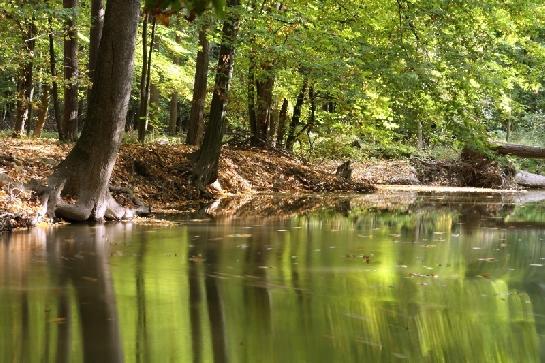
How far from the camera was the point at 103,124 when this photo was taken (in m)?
9.82

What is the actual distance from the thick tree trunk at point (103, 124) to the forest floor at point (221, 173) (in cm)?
45

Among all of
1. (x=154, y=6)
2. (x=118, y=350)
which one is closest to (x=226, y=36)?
(x=118, y=350)

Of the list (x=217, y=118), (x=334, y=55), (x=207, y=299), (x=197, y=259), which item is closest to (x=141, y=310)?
(x=207, y=299)

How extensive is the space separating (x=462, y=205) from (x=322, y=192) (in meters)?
4.40

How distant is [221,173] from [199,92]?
329cm

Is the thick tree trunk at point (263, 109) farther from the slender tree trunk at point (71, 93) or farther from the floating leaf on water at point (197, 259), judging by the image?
the floating leaf on water at point (197, 259)

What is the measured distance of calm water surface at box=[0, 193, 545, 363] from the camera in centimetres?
382

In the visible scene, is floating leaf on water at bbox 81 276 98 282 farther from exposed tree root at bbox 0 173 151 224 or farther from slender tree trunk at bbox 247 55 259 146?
slender tree trunk at bbox 247 55 259 146

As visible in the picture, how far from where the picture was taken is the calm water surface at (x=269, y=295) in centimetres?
382

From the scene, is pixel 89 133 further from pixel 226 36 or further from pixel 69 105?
pixel 69 105

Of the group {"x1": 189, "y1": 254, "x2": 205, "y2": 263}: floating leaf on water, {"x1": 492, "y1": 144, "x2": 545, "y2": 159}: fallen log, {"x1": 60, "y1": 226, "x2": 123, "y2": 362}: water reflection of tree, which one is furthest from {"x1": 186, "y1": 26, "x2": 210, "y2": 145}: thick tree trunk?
{"x1": 189, "y1": 254, "x2": 205, "y2": 263}: floating leaf on water

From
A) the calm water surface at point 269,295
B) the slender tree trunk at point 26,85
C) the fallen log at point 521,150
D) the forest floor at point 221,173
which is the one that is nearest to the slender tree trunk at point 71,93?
the forest floor at point 221,173

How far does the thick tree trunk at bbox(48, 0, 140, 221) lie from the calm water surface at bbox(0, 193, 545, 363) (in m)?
0.63

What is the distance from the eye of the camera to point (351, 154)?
2431 centimetres
